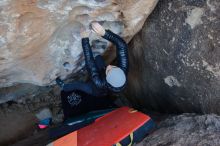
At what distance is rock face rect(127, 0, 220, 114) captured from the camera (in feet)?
7.94

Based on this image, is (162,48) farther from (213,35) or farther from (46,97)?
(46,97)

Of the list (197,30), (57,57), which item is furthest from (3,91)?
(197,30)

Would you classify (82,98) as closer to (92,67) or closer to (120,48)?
(92,67)

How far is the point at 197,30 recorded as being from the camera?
2.47 meters

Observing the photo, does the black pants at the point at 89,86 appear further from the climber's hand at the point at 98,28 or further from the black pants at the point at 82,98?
the climber's hand at the point at 98,28

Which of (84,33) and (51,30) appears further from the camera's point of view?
(84,33)

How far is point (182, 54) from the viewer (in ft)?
8.65

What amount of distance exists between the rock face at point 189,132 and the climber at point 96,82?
48cm

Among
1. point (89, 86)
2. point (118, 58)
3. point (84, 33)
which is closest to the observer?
point (84, 33)

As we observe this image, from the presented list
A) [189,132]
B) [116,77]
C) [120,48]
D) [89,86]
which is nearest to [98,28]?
[120,48]

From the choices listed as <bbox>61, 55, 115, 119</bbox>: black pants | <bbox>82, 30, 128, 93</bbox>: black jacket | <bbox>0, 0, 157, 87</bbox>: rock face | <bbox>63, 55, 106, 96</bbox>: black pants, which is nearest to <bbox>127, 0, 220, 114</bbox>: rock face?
<bbox>0, 0, 157, 87</bbox>: rock face

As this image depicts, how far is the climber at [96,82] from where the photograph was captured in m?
2.68

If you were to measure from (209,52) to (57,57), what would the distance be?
132cm

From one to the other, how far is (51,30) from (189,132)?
1284 mm
